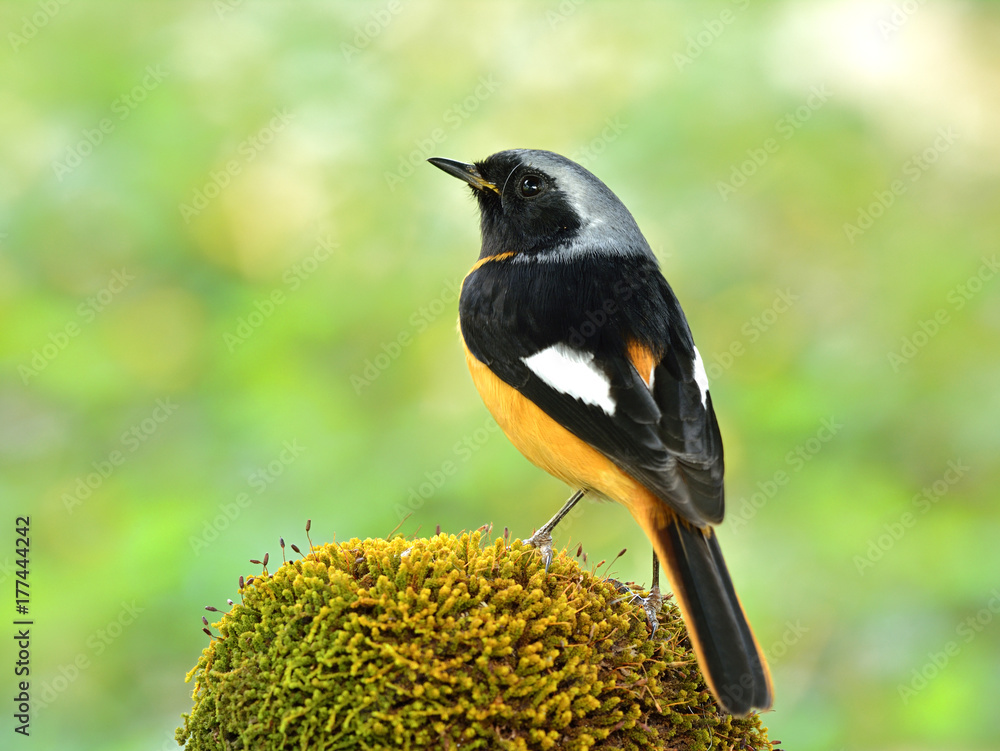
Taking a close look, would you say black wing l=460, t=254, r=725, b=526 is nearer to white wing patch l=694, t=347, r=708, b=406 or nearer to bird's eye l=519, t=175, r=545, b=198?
white wing patch l=694, t=347, r=708, b=406

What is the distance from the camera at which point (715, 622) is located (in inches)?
110

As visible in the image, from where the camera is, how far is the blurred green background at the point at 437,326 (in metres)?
5.13

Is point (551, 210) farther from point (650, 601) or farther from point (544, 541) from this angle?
point (650, 601)

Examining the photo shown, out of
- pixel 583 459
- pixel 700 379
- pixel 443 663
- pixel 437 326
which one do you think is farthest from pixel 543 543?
pixel 437 326

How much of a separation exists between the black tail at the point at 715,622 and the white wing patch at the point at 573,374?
0.55m

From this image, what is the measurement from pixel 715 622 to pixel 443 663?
82 centimetres

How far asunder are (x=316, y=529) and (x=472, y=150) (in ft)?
10.0

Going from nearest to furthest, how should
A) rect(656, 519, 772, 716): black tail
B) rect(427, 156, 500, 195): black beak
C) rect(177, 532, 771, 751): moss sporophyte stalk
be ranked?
1. rect(177, 532, 771, 751): moss sporophyte stalk
2. rect(656, 519, 772, 716): black tail
3. rect(427, 156, 500, 195): black beak

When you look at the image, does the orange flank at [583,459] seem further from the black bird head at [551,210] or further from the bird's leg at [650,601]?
the black bird head at [551,210]

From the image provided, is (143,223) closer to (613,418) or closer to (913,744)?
(613,418)

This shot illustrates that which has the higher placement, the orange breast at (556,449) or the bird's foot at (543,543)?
the orange breast at (556,449)

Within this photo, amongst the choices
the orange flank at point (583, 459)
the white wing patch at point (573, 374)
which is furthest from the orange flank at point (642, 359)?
the white wing patch at point (573, 374)

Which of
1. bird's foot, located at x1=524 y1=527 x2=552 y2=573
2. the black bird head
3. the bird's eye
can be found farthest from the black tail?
the bird's eye

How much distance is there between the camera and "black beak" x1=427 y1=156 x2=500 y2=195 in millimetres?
4328
